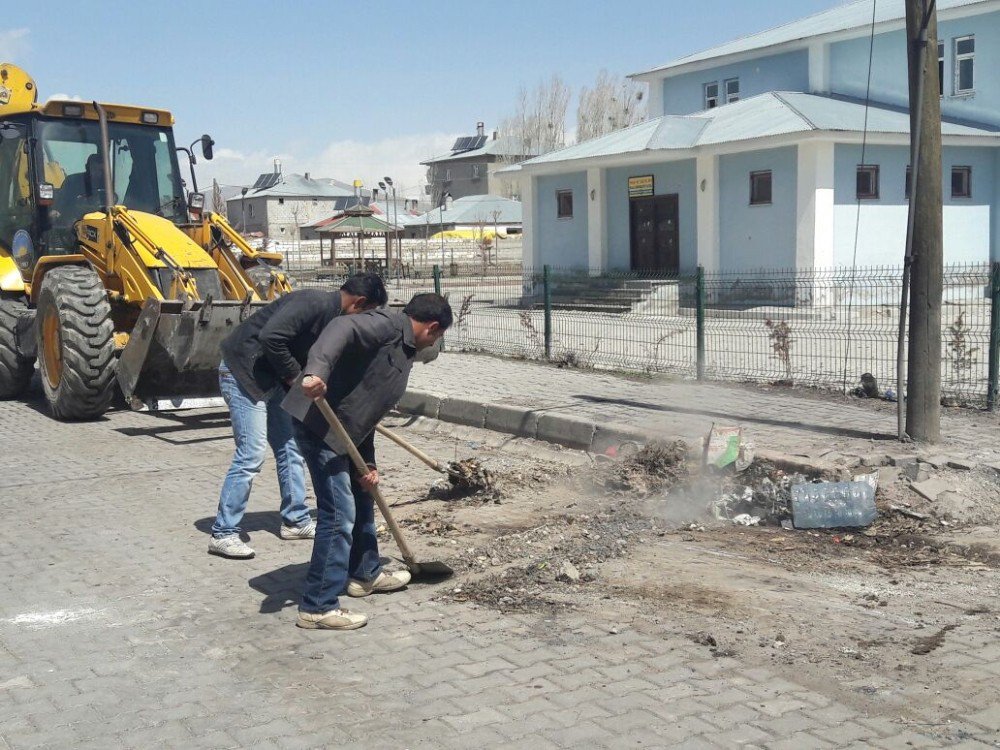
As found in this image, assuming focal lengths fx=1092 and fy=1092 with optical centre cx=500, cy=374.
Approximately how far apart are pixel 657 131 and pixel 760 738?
76.6 feet

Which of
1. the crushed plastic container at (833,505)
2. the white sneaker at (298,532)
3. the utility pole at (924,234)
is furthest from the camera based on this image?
the utility pole at (924,234)

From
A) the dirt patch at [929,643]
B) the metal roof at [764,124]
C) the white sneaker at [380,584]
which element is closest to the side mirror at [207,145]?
the white sneaker at [380,584]

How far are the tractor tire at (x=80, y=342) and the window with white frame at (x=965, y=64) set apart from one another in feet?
74.7

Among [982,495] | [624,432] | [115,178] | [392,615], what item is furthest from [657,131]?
[392,615]

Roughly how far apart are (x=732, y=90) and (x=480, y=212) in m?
33.8

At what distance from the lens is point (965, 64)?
26719 millimetres

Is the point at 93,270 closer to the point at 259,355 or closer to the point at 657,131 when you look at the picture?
the point at 259,355

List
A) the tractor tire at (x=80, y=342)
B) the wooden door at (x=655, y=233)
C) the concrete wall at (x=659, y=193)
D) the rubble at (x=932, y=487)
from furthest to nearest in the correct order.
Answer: the wooden door at (x=655, y=233) < the concrete wall at (x=659, y=193) < the tractor tire at (x=80, y=342) < the rubble at (x=932, y=487)

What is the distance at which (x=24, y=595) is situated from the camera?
18.6 feet

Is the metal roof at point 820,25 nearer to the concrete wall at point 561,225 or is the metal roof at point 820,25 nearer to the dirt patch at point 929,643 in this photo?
the concrete wall at point 561,225

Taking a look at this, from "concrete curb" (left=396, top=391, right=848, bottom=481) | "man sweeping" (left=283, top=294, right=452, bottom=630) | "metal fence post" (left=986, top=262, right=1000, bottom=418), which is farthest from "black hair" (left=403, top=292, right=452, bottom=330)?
"metal fence post" (left=986, top=262, right=1000, bottom=418)

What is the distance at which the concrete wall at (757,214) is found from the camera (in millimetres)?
23938

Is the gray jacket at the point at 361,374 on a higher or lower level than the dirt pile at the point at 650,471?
higher

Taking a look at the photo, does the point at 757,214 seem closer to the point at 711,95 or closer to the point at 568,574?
the point at 711,95
